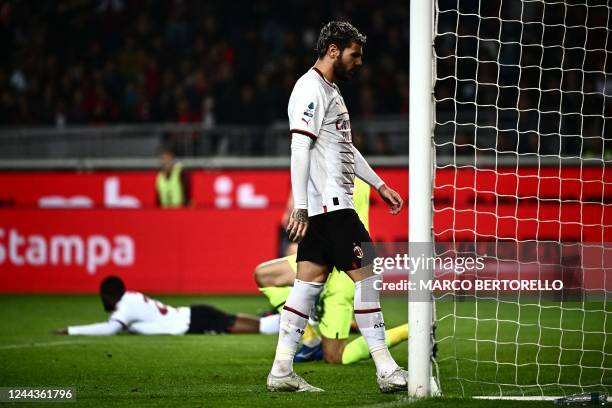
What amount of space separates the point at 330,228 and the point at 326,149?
1.47 feet

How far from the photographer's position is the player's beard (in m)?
5.90

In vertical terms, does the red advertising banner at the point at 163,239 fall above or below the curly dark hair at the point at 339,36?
below

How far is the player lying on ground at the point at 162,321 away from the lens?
31.3 feet

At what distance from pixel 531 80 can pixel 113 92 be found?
7603mm

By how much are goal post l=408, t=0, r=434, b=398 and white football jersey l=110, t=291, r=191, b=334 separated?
4478 millimetres

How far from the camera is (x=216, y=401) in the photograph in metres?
5.64

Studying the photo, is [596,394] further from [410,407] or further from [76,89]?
[76,89]

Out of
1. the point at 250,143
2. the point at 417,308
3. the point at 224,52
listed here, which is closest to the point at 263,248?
the point at 250,143

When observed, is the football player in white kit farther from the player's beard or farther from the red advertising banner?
the red advertising banner

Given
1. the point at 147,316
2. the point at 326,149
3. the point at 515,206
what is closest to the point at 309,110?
the point at 326,149

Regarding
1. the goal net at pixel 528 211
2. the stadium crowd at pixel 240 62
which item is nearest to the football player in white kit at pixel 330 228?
the goal net at pixel 528 211

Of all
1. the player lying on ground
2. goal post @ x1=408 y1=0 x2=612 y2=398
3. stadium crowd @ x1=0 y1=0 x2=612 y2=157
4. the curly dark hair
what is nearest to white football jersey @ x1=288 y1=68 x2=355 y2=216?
the curly dark hair

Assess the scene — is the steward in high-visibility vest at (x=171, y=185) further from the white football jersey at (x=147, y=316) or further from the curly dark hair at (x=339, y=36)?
the curly dark hair at (x=339, y=36)

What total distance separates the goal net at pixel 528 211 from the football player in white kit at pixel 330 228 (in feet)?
1.83
